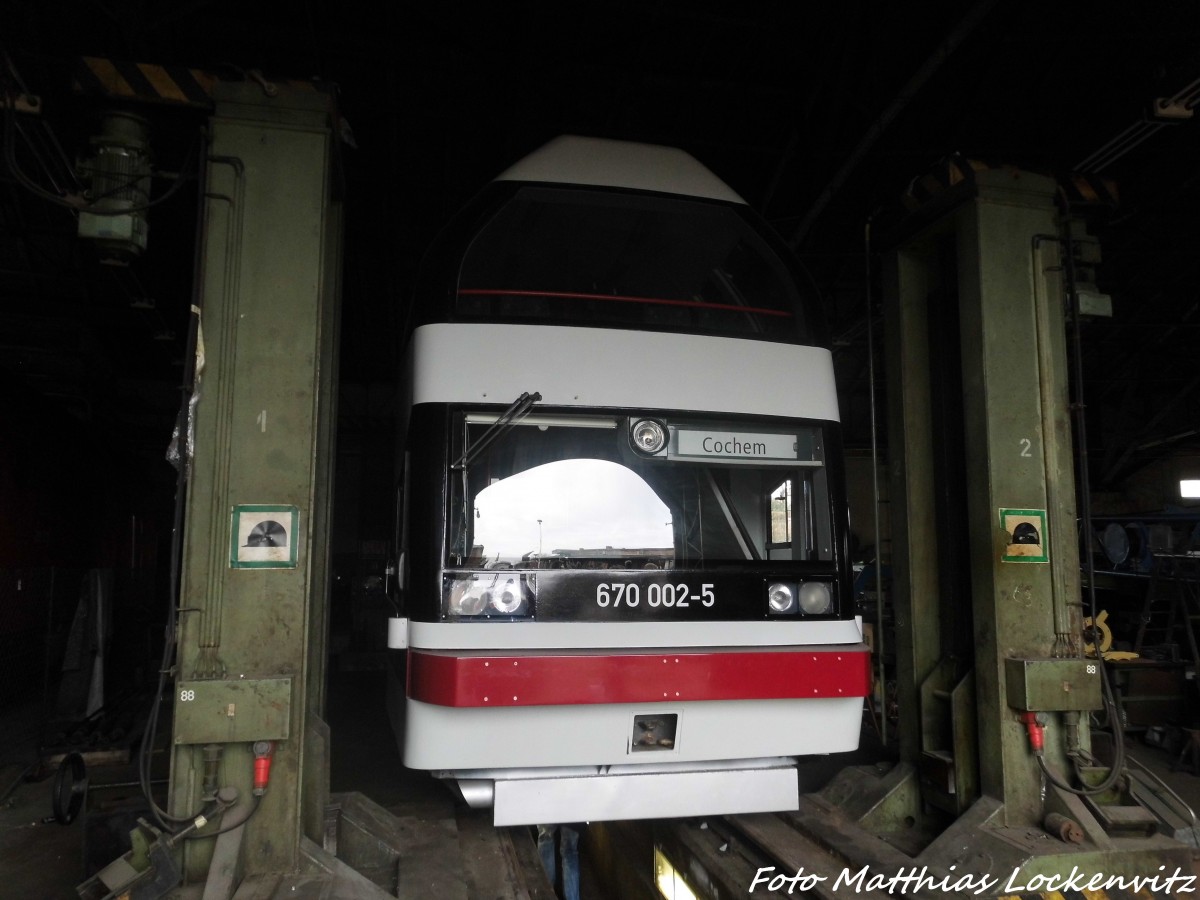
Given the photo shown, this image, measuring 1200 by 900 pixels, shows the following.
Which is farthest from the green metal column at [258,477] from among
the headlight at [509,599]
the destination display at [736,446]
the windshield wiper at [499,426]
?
the destination display at [736,446]

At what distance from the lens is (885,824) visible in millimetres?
3902

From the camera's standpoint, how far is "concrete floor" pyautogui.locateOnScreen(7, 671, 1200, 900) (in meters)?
4.05

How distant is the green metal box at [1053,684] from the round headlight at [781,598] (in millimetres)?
931

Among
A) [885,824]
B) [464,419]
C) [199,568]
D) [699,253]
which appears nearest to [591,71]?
[699,253]

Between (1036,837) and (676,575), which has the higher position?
(676,575)

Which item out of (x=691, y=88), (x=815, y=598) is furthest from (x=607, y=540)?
(x=691, y=88)

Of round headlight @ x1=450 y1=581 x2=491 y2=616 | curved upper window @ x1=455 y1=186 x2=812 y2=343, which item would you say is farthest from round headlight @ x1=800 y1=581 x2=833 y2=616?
round headlight @ x1=450 y1=581 x2=491 y2=616

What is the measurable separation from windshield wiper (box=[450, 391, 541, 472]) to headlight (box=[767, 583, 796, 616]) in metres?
1.22

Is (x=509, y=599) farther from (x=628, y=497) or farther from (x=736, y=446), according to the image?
(x=736, y=446)

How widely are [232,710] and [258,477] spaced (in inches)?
31.0

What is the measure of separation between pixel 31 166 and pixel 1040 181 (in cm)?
784

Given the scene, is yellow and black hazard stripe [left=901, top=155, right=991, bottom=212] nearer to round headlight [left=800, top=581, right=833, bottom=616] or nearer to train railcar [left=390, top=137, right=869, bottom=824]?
train railcar [left=390, top=137, right=869, bottom=824]

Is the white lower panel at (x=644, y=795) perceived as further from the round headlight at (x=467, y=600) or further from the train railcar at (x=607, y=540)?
the round headlight at (x=467, y=600)

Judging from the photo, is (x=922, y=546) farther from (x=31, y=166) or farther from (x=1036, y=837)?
(x=31, y=166)
